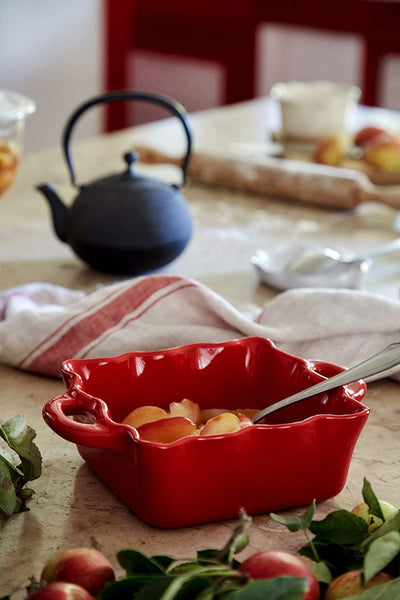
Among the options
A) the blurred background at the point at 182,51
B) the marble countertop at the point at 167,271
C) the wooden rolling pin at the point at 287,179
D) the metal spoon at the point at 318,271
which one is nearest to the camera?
the marble countertop at the point at 167,271

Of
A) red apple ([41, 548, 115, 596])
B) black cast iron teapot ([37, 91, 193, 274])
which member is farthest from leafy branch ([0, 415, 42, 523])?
black cast iron teapot ([37, 91, 193, 274])

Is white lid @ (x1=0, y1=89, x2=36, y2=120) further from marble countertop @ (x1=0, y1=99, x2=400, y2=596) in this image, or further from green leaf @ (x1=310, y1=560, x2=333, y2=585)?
green leaf @ (x1=310, y1=560, x2=333, y2=585)

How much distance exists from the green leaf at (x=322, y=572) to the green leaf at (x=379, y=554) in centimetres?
4

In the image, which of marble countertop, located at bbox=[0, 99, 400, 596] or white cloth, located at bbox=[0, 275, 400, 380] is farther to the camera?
white cloth, located at bbox=[0, 275, 400, 380]

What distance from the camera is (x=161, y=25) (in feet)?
13.0

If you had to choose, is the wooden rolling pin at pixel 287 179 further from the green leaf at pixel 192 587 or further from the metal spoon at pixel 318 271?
the green leaf at pixel 192 587

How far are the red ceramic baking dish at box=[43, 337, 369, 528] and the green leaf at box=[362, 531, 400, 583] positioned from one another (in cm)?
14

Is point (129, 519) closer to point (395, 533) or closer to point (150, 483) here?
point (150, 483)

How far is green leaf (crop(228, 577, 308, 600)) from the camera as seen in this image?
489 mm

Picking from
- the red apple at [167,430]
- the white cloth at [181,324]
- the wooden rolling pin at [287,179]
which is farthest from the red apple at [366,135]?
the red apple at [167,430]

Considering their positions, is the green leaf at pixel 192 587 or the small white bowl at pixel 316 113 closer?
the green leaf at pixel 192 587

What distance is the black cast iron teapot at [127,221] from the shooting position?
128 centimetres

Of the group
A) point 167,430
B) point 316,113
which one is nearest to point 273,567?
point 167,430

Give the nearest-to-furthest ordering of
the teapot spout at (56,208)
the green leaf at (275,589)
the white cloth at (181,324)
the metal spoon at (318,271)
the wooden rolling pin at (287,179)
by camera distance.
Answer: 1. the green leaf at (275,589)
2. the white cloth at (181,324)
3. the metal spoon at (318,271)
4. the teapot spout at (56,208)
5. the wooden rolling pin at (287,179)
